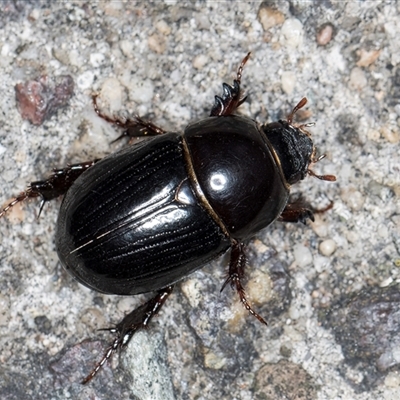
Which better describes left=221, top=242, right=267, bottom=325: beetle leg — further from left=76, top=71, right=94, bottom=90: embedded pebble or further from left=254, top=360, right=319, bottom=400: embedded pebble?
left=76, top=71, right=94, bottom=90: embedded pebble

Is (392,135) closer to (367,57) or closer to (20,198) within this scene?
(367,57)

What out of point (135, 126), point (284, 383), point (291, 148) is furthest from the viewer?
point (135, 126)

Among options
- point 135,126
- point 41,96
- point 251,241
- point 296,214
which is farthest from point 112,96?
point 296,214

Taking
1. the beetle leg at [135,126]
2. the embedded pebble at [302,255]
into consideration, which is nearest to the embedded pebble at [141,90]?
the beetle leg at [135,126]

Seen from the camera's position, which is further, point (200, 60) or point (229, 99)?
point (200, 60)

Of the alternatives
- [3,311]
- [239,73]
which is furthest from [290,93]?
[3,311]

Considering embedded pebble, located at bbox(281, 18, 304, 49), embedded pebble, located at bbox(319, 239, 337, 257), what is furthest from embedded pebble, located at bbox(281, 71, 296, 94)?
embedded pebble, located at bbox(319, 239, 337, 257)
